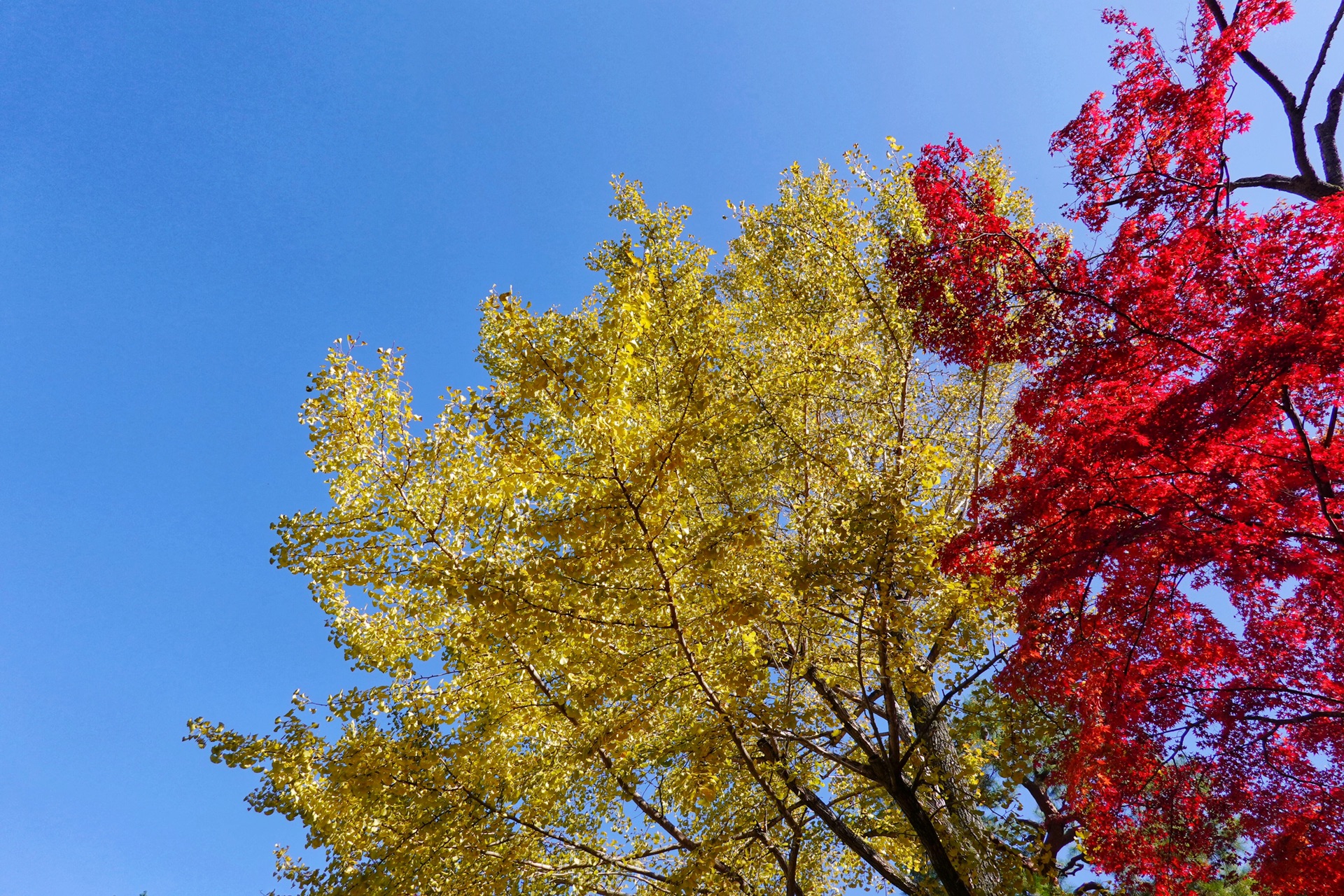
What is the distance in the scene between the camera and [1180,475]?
3.62 m

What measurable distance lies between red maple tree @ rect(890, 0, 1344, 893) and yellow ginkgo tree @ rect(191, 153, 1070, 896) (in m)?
0.54

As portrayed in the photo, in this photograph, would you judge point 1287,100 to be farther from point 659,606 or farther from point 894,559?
point 659,606

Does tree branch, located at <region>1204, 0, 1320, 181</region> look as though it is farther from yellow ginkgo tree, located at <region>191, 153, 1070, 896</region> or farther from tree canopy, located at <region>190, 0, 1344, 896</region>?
yellow ginkgo tree, located at <region>191, 153, 1070, 896</region>

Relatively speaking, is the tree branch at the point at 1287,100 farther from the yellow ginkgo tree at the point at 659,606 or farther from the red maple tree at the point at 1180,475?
the yellow ginkgo tree at the point at 659,606

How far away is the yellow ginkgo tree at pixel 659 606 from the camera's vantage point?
325cm

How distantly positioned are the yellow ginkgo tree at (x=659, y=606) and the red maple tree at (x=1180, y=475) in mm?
537

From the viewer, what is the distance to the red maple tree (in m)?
3.41

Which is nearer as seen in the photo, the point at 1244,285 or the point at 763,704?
the point at 1244,285

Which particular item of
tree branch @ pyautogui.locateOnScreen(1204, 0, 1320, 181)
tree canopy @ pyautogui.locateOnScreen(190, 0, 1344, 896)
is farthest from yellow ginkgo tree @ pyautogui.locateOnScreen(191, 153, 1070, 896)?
tree branch @ pyautogui.locateOnScreen(1204, 0, 1320, 181)

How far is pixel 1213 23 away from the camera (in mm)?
4645

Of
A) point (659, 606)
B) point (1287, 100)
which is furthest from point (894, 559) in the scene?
point (1287, 100)

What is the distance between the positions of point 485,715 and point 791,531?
259cm

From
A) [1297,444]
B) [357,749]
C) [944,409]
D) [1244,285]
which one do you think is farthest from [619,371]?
[944,409]

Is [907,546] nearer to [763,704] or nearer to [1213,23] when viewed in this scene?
[763,704]
